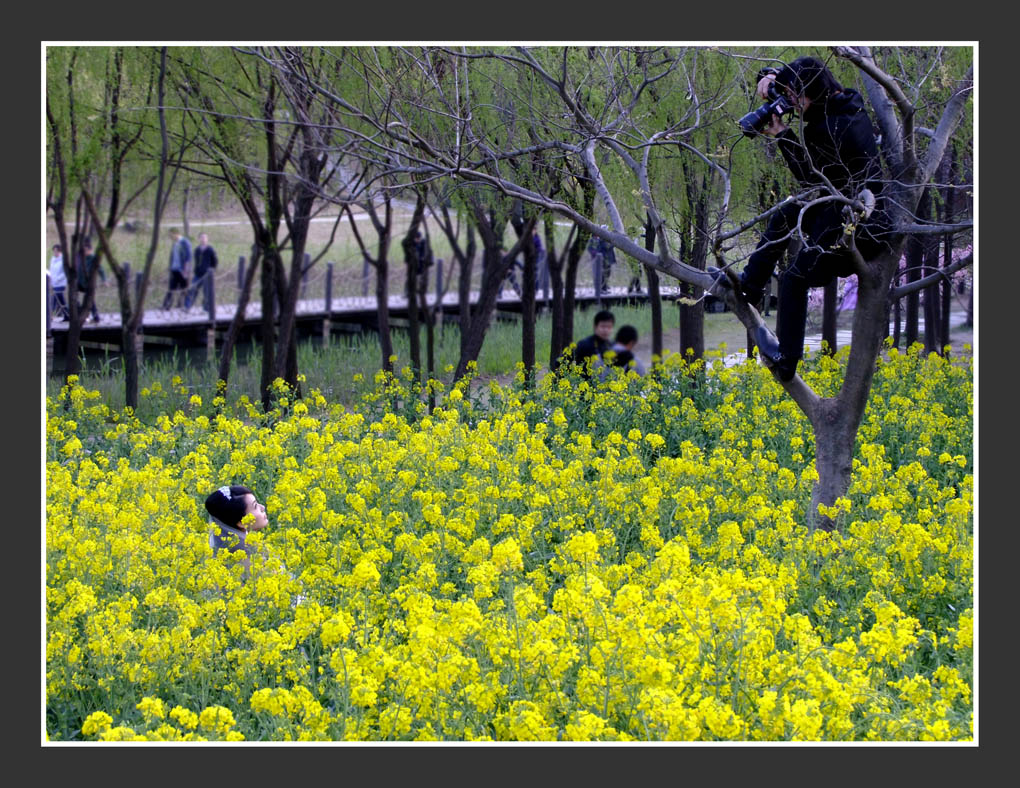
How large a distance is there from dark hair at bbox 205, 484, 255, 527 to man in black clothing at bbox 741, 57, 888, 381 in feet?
9.02

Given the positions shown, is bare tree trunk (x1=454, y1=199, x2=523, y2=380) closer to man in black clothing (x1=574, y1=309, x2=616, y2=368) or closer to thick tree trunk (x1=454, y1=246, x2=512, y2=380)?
thick tree trunk (x1=454, y1=246, x2=512, y2=380)

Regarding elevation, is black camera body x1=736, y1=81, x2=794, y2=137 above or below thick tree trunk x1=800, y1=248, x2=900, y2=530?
above

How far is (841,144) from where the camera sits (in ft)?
19.4

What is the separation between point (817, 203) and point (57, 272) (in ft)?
26.8

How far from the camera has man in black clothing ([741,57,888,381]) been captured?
19.0ft

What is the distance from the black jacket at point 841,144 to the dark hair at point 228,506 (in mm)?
3059

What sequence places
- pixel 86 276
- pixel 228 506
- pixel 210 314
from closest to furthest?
pixel 228 506 → pixel 86 276 → pixel 210 314

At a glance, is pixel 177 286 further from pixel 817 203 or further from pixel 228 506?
pixel 817 203

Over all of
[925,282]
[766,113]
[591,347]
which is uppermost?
[766,113]

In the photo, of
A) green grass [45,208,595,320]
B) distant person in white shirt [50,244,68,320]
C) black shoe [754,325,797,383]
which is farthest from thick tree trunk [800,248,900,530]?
green grass [45,208,595,320]

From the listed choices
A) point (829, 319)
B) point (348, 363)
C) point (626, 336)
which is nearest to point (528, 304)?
point (626, 336)

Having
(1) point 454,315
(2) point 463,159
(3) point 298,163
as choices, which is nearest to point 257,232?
(3) point 298,163

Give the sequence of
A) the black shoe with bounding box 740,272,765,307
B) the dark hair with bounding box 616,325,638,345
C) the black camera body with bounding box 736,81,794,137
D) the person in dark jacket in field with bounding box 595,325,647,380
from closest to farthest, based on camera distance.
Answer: the black camera body with bounding box 736,81,794,137 < the black shoe with bounding box 740,272,765,307 < the person in dark jacket in field with bounding box 595,325,647,380 < the dark hair with bounding box 616,325,638,345

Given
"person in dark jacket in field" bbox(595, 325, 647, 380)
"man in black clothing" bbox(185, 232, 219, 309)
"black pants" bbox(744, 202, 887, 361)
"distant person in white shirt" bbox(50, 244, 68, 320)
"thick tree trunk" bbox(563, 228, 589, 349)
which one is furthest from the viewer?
"man in black clothing" bbox(185, 232, 219, 309)
